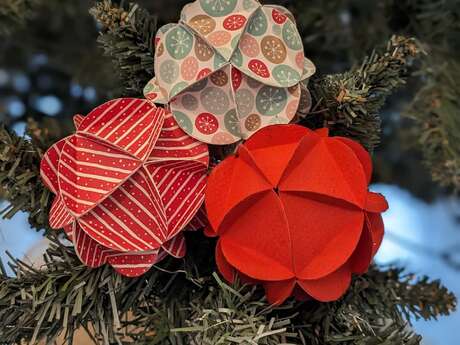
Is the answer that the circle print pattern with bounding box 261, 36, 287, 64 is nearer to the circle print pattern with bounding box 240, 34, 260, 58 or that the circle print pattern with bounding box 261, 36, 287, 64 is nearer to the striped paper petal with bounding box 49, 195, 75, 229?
the circle print pattern with bounding box 240, 34, 260, 58

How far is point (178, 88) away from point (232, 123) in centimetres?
3

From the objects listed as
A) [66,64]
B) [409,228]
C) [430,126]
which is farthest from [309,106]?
[409,228]

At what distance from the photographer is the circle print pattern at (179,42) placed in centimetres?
25

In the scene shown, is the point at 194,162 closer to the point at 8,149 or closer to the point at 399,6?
the point at 8,149

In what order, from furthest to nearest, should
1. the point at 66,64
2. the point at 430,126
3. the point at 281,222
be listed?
the point at 66,64
the point at 430,126
the point at 281,222

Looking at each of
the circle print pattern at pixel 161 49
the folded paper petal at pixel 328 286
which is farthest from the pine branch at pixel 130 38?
the folded paper petal at pixel 328 286

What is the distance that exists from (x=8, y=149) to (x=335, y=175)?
151 millimetres

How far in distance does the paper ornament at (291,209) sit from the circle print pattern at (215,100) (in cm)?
2

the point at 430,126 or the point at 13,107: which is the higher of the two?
the point at 430,126

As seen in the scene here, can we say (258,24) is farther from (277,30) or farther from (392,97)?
(392,97)

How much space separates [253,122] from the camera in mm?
259

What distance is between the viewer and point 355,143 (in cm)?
A: 25

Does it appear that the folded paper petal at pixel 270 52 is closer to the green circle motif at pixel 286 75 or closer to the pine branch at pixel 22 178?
the green circle motif at pixel 286 75

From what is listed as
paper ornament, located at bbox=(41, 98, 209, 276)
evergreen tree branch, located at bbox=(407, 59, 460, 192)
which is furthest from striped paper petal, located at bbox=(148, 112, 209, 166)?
evergreen tree branch, located at bbox=(407, 59, 460, 192)
